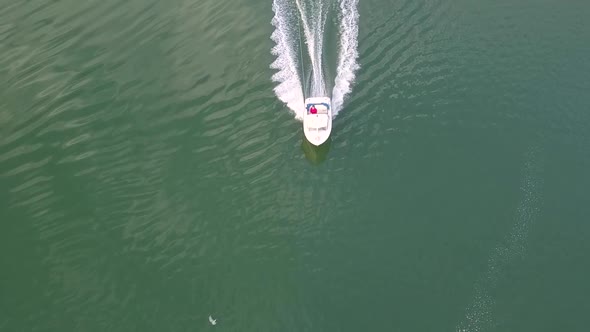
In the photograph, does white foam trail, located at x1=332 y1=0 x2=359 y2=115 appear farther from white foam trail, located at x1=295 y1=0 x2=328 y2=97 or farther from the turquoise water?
white foam trail, located at x1=295 y1=0 x2=328 y2=97

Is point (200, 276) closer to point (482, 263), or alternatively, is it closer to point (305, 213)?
point (305, 213)

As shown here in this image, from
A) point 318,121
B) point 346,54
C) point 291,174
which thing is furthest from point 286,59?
point 291,174

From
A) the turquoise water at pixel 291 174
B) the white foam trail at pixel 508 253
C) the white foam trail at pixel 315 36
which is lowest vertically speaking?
the white foam trail at pixel 508 253

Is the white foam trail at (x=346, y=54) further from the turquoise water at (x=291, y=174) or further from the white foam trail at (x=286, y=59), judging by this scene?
the white foam trail at (x=286, y=59)

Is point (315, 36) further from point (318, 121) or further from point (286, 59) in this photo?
point (318, 121)

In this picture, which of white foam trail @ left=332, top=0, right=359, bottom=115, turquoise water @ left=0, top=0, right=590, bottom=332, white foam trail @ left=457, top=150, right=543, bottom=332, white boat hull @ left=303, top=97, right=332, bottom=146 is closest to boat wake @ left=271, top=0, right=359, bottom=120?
white foam trail @ left=332, top=0, right=359, bottom=115

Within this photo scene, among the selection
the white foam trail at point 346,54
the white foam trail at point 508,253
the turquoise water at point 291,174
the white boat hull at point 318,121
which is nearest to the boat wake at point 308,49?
the white foam trail at point 346,54

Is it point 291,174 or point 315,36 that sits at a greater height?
point 315,36
